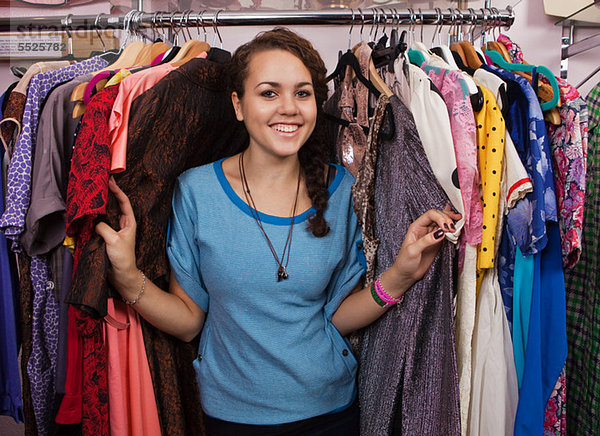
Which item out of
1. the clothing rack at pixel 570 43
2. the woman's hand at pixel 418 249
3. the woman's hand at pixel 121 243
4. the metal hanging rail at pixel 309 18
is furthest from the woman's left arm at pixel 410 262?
the clothing rack at pixel 570 43

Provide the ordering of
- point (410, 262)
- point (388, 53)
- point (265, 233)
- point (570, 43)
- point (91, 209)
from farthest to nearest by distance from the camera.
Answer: point (570, 43) → point (388, 53) → point (265, 233) → point (410, 262) → point (91, 209)

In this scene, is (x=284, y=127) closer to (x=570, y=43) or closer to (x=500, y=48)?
(x=500, y=48)

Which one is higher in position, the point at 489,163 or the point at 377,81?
the point at 377,81

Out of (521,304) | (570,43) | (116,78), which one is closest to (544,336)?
(521,304)

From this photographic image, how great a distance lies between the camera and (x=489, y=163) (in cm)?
84

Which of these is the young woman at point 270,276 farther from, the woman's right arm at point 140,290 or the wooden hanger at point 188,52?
the wooden hanger at point 188,52

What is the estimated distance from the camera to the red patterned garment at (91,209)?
2.69ft

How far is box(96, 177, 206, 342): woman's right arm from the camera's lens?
87 centimetres

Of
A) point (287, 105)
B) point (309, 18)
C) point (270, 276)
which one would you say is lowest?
point (270, 276)

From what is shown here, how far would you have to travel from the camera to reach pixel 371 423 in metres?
1.00

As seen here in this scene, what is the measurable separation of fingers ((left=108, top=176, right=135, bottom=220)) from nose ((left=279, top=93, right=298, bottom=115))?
1.21ft

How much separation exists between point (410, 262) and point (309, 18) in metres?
0.71

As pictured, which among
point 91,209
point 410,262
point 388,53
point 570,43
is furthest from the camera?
point 570,43

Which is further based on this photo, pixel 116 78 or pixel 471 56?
pixel 471 56
